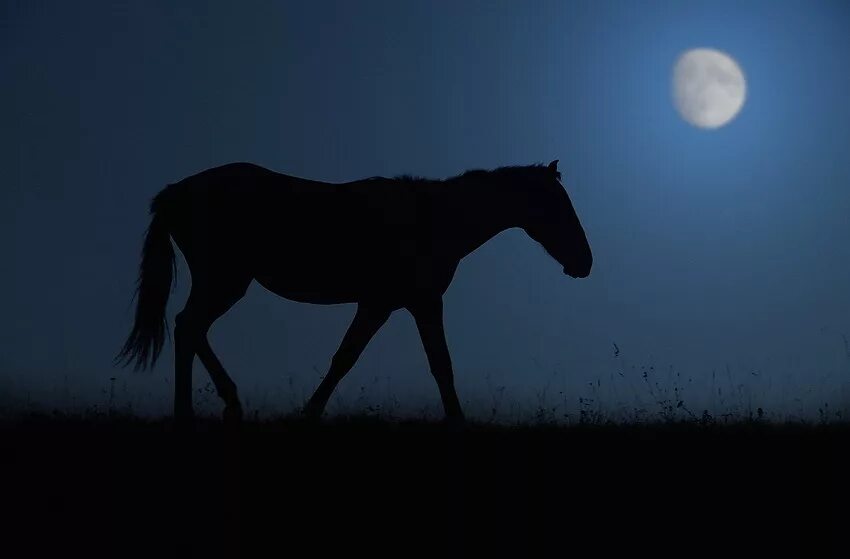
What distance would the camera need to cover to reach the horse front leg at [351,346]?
31.5 feet

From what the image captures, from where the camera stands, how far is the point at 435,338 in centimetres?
965

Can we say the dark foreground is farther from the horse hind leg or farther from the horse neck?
the horse neck

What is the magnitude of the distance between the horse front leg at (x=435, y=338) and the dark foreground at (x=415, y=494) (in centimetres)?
240

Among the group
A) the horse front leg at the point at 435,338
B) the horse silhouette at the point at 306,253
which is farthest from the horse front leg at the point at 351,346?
the horse front leg at the point at 435,338

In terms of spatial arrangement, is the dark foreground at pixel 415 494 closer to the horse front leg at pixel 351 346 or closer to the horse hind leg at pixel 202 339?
the horse hind leg at pixel 202 339

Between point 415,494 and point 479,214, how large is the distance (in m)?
5.50

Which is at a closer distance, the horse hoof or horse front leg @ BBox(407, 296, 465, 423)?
the horse hoof

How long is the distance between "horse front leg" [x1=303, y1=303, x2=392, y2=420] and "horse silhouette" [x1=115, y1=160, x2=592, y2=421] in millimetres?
12

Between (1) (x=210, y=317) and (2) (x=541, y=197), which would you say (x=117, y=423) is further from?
(2) (x=541, y=197)

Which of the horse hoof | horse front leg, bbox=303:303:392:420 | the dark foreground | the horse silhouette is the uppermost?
the horse silhouette

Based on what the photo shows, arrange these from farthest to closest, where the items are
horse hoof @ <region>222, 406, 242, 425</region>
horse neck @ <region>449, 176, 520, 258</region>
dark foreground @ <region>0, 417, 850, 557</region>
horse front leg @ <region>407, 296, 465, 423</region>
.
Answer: horse neck @ <region>449, 176, 520, 258</region>, horse front leg @ <region>407, 296, 465, 423</region>, horse hoof @ <region>222, 406, 242, 425</region>, dark foreground @ <region>0, 417, 850, 557</region>

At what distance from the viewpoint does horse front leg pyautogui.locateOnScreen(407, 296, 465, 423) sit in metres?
9.52

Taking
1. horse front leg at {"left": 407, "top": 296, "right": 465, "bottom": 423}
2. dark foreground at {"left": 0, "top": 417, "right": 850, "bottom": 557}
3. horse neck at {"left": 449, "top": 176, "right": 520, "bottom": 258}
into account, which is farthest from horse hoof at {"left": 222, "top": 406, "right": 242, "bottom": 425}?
horse neck at {"left": 449, "top": 176, "right": 520, "bottom": 258}

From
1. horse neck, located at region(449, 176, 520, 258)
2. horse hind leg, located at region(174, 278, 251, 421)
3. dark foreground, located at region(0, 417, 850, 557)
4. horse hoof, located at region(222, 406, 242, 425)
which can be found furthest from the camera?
horse neck, located at region(449, 176, 520, 258)
